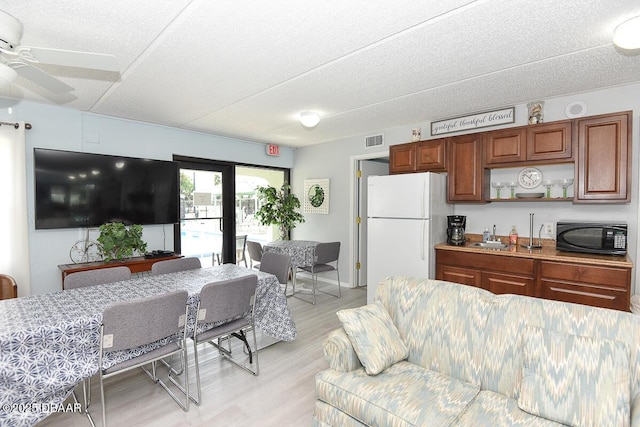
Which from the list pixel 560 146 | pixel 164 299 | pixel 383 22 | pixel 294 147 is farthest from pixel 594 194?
pixel 294 147

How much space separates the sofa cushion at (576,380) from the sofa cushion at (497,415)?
4 cm

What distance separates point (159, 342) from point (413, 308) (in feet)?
5.64

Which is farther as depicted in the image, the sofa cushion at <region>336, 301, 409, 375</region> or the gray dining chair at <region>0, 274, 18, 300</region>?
the gray dining chair at <region>0, 274, 18, 300</region>

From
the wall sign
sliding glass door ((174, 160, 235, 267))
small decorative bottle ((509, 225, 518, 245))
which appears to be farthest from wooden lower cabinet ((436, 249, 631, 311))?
sliding glass door ((174, 160, 235, 267))

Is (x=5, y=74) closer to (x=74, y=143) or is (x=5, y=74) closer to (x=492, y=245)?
(x=74, y=143)

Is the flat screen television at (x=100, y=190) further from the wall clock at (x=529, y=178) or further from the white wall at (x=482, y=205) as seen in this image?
the wall clock at (x=529, y=178)

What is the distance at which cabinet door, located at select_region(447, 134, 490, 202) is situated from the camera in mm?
3672

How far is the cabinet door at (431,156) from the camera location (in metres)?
3.94

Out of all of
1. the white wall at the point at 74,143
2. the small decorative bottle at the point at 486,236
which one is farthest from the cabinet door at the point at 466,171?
the white wall at the point at 74,143

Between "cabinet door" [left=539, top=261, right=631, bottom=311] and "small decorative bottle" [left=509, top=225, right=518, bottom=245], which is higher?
"small decorative bottle" [left=509, top=225, right=518, bottom=245]

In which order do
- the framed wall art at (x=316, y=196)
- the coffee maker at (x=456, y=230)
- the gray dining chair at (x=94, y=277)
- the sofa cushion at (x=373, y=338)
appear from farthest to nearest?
1. the framed wall art at (x=316, y=196)
2. the coffee maker at (x=456, y=230)
3. the gray dining chair at (x=94, y=277)
4. the sofa cushion at (x=373, y=338)

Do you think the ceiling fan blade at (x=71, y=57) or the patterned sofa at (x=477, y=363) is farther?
the ceiling fan blade at (x=71, y=57)

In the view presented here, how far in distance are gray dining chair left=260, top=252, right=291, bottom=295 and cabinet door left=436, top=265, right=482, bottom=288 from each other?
68.7 inches

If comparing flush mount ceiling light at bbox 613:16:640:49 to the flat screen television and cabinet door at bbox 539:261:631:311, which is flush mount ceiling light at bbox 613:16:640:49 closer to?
cabinet door at bbox 539:261:631:311
